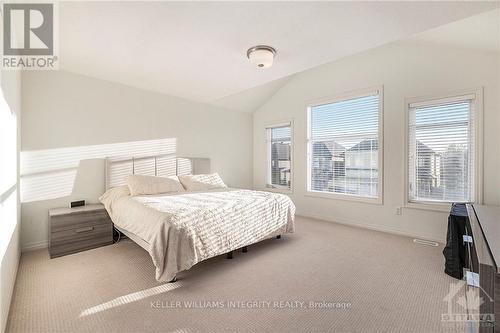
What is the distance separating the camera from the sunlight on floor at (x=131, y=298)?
72.2 inches

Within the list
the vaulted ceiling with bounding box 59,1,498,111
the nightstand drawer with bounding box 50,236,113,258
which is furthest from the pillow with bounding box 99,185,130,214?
the vaulted ceiling with bounding box 59,1,498,111

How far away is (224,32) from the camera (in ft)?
7.38

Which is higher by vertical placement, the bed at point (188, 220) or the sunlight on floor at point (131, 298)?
the bed at point (188, 220)

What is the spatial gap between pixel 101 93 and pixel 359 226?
4574mm

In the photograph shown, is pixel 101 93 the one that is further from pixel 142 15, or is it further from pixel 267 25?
pixel 267 25

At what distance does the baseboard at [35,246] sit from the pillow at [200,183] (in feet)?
6.29

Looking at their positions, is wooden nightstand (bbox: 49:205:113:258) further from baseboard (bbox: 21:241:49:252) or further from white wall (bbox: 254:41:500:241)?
white wall (bbox: 254:41:500:241)

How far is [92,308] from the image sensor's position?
6.09 feet

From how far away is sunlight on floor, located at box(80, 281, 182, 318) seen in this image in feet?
6.02

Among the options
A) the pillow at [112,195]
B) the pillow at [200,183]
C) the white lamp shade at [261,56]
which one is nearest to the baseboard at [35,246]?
the pillow at [112,195]

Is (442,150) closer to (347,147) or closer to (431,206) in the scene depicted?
(431,206)

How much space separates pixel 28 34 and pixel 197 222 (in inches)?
96.9

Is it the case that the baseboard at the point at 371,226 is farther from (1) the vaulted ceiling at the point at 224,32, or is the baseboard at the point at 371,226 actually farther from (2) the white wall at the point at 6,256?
(2) the white wall at the point at 6,256

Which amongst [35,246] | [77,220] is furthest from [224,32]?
[35,246]
